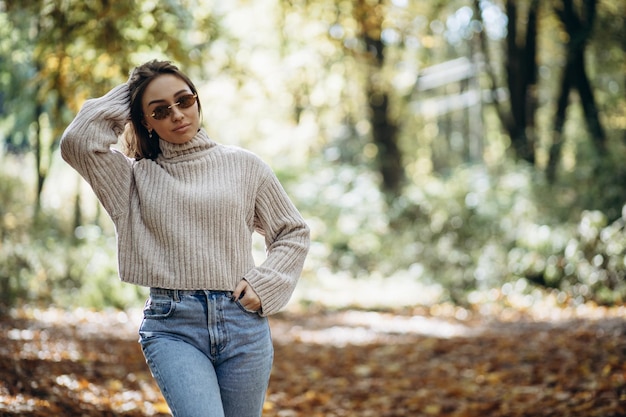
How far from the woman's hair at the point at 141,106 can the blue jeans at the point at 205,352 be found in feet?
2.11

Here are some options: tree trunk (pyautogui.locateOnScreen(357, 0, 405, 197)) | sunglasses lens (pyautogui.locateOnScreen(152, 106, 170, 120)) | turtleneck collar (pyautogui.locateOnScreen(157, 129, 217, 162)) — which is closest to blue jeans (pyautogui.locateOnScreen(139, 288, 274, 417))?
turtleneck collar (pyautogui.locateOnScreen(157, 129, 217, 162))

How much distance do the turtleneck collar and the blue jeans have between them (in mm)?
574

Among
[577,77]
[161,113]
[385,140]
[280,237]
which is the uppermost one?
[577,77]

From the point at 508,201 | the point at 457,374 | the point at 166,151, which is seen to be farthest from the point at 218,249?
the point at 508,201

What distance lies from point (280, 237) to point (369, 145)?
56.4 feet

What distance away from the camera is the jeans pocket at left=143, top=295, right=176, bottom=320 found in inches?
111

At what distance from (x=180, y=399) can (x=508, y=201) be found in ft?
37.0

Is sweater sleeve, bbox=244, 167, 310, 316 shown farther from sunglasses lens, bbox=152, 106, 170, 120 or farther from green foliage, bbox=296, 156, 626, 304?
green foliage, bbox=296, 156, 626, 304

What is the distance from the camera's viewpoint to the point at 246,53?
613 inches

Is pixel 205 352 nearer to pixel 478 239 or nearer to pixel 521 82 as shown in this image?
pixel 478 239

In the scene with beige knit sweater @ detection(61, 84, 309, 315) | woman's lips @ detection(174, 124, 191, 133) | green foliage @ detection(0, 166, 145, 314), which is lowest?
green foliage @ detection(0, 166, 145, 314)

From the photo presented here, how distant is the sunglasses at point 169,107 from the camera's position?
302cm

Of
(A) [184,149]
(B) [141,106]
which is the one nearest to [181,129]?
(A) [184,149]

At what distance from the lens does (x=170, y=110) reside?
302 centimetres
